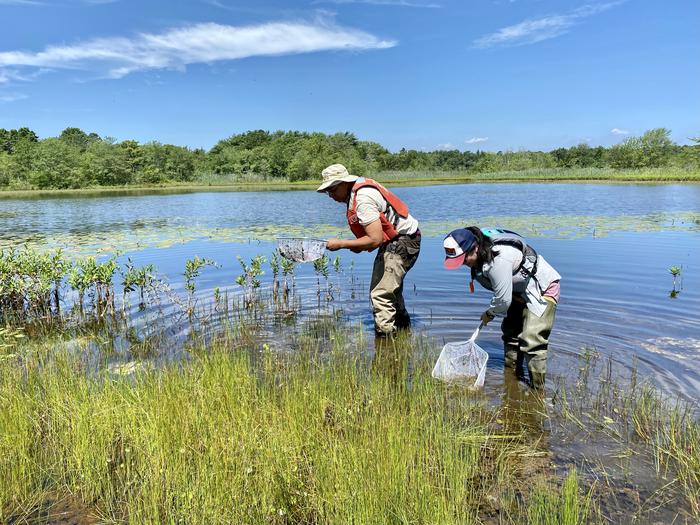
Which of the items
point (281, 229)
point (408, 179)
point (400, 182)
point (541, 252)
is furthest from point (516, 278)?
point (408, 179)

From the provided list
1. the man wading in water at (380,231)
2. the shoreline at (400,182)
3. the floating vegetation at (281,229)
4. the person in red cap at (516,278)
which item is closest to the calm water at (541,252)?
the floating vegetation at (281,229)

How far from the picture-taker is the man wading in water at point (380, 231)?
18.1 ft

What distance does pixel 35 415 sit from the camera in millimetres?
3875

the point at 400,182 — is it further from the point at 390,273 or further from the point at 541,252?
the point at 390,273

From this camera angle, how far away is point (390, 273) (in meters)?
5.96

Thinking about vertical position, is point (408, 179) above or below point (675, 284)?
above

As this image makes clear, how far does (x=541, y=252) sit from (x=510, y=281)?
944cm

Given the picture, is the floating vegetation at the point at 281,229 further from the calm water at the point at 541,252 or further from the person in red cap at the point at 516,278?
the person in red cap at the point at 516,278

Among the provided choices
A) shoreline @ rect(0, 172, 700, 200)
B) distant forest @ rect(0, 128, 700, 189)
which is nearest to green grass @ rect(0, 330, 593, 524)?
shoreline @ rect(0, 172, 700, 200)

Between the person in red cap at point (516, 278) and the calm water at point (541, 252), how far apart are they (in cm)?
84

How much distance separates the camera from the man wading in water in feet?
18.1

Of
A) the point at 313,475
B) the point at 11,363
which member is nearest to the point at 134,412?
the point at 313,475

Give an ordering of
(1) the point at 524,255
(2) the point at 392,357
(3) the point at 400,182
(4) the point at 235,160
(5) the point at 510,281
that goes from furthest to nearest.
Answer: (4) the point at 235,160, (3) the point at 400,182, (2) the point at 392,357, (1) the point at 524,255, (5) the point at 510,281

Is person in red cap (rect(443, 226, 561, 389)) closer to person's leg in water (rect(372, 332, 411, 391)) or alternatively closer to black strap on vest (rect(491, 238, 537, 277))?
black strap on vest (rect(491, 238, 537, 277))
